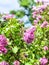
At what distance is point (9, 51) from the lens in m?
3.59

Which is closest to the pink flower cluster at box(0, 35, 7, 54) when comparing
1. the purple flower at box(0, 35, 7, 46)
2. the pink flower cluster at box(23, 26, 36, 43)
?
the purple flower at box(0, 35, 7, 46)

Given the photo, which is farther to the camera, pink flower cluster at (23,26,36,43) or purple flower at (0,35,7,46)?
pink flower cluster at (23,26,36,43)

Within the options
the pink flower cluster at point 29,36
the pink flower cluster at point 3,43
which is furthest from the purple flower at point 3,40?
the pink flower cluster at point 29,36

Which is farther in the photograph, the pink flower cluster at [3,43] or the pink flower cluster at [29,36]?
the pink flower cluster at [29,36]

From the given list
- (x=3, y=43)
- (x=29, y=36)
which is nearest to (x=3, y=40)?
(x=3, y=43)

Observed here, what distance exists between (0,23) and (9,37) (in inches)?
79.5

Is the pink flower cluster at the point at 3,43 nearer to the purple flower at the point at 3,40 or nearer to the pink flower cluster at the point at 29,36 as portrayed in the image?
the purple flower at the point at 3,40

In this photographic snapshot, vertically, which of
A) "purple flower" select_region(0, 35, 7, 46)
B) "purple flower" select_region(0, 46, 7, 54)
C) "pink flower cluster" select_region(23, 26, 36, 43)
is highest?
"pink flower cluster" select_region(23, 26, 36, 43)

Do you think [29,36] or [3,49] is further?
[29,36]

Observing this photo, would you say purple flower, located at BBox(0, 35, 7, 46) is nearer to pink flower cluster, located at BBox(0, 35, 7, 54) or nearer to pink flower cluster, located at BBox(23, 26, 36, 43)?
pink flower cluster, located at BBox(0, 35, 7, 54)

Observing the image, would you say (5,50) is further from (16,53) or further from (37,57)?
(37,57)

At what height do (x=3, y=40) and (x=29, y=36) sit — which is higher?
(x=29, y=36)

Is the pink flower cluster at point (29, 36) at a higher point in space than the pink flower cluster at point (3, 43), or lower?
higher

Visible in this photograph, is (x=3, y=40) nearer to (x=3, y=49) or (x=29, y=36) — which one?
(x=3, y=49)
